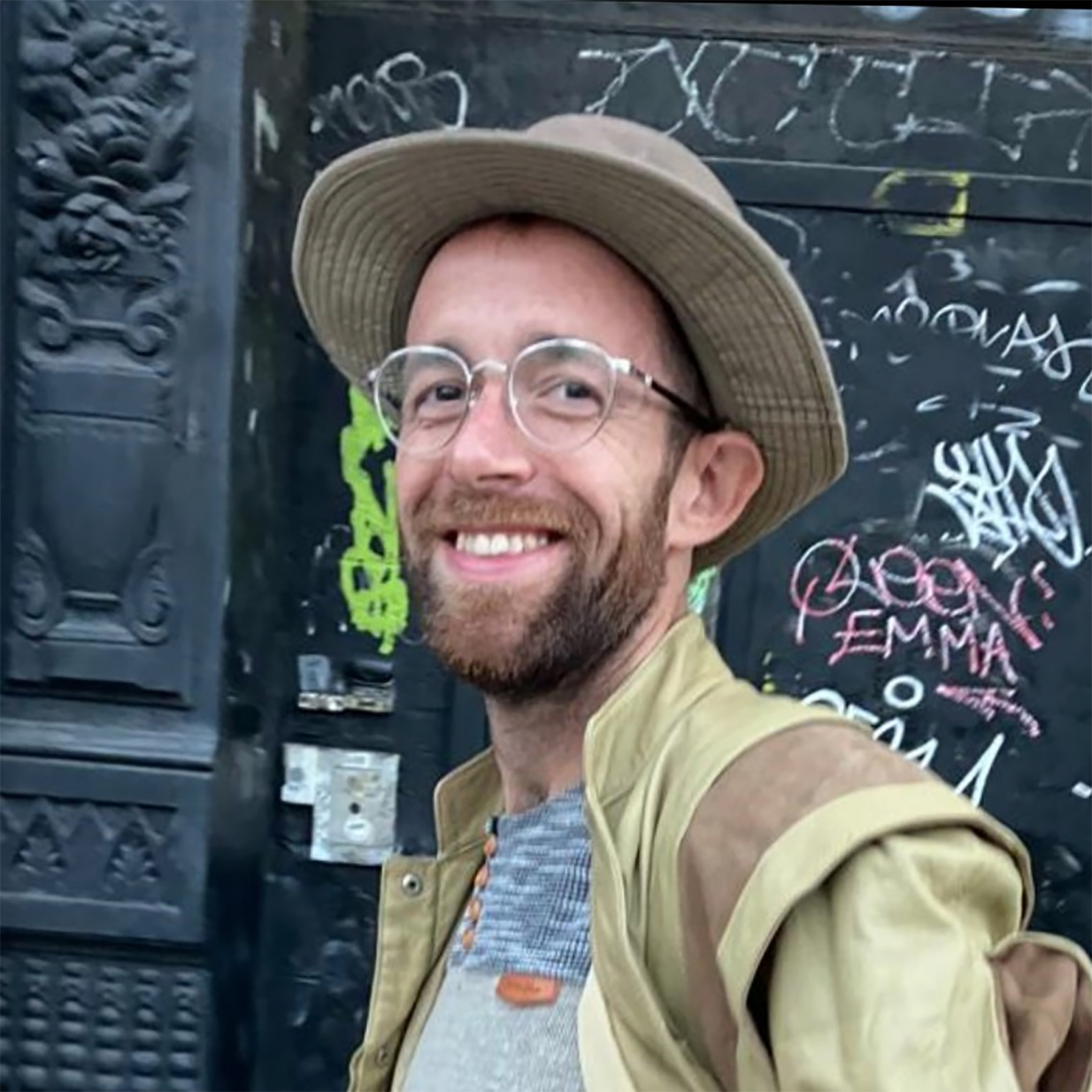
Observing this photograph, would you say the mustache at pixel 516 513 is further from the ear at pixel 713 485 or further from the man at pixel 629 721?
the ear at pixel 713 485

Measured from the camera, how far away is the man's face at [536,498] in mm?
1476

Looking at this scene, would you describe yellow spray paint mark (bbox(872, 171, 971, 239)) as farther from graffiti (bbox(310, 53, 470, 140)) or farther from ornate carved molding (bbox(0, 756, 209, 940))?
ornate carved molding (bbox(0, 756, 209, 940))

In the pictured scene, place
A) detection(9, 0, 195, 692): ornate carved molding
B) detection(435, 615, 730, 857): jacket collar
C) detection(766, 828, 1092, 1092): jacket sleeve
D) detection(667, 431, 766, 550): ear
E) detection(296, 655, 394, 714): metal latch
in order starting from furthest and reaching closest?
1. detection(296, 655, 394, 714): metal latch
2. detection(9, 0, 195, 692): ornate carved molding
3. detection(667, 431, 766, 550): ear
4. detection(435, 615, 730, 857): jacket collar
5. detection(766, 828, 1092, 1092): jacket sleeve

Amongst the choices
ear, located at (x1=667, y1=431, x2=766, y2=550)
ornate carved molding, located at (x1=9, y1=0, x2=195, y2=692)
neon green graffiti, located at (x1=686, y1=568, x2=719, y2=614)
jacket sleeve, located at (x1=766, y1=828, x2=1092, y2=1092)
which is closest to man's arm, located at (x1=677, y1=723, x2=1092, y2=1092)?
jacket sleeve, located at (x1=766, y1=828, x2=1092, y2=1092)

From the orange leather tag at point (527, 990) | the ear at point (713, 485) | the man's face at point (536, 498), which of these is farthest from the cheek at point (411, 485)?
the orange leather tag at point (527, 990)

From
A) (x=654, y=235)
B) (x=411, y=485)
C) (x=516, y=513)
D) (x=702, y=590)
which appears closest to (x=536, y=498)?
(x=516, y=513)

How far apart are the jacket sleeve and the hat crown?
58cm

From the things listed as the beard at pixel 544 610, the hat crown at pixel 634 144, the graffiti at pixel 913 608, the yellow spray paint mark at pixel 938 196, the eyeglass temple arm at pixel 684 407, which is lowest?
the graffiti at pixel 913 608

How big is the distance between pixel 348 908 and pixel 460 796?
185cm

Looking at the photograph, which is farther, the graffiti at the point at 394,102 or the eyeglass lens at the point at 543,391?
the graffiti at the point at 394,102

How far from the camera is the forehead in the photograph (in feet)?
4.96

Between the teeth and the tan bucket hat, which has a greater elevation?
the tan bucket hat

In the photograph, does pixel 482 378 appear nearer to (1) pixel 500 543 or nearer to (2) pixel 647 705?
(1) pixel 500 543

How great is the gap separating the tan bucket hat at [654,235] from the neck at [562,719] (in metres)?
0.21
